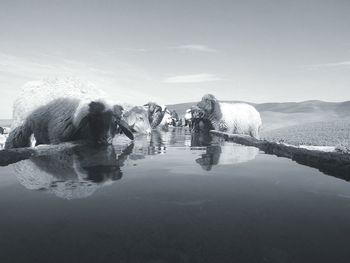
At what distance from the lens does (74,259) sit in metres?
2.46

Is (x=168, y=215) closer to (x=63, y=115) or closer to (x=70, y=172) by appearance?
(x=70, y=172)

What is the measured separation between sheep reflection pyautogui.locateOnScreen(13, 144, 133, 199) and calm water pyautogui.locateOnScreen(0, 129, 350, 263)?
2 centimetres

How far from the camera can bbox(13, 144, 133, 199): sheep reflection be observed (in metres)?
4.69

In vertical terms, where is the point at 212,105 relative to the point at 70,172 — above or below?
above

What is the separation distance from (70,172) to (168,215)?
2.97 meters

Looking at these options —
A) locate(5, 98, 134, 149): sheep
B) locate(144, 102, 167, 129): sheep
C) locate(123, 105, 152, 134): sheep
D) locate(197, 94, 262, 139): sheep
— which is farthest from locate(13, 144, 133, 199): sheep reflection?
locate(144, 102, 167, 129): sheep

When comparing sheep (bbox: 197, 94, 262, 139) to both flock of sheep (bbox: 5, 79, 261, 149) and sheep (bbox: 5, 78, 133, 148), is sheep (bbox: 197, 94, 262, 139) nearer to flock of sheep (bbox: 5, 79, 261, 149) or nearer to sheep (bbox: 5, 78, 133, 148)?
flock of sheep (bbox: 5, 79, 261, 149)

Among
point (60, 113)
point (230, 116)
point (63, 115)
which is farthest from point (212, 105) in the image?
point (63, 115)

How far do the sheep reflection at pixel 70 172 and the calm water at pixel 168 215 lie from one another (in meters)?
0.02

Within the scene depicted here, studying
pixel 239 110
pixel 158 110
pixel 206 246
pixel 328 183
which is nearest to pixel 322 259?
pixel 206 246

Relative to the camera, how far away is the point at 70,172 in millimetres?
5758

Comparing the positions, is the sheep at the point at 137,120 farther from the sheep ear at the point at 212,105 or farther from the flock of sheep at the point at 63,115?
the flock of sheep at the point at 63,115

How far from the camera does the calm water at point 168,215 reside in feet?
8.66

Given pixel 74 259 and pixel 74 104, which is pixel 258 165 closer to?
pixel 74 259
